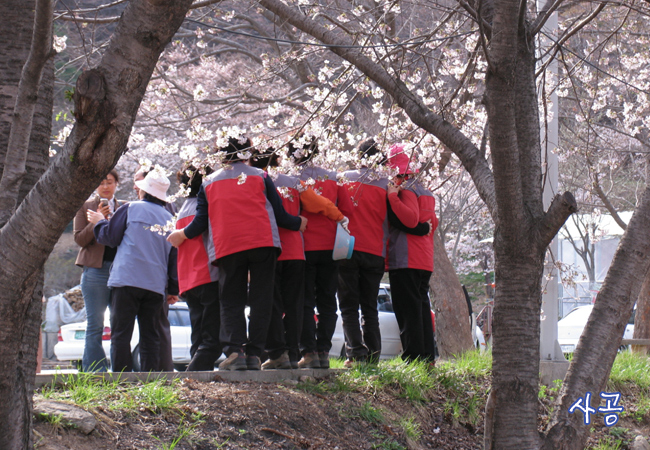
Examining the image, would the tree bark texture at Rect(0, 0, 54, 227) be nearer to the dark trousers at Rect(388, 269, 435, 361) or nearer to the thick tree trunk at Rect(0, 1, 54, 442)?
the thick tree trunk at Rect(0, 1, 54, 442)

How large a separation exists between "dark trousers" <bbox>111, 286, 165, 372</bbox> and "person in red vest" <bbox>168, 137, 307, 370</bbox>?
2.38 feet

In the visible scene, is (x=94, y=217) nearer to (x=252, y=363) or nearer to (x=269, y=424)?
(x=252, y=363)

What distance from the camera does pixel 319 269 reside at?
5.28 metres

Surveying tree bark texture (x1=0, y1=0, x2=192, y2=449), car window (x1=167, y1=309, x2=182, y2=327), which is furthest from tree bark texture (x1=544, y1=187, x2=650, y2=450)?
car window (x1=167, y1=309, x2=182, y2=327)

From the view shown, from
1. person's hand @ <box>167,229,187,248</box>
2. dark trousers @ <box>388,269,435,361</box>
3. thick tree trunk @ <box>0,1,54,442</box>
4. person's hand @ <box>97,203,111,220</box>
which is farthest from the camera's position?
person's hand @ <box>97,203,111,220</box>

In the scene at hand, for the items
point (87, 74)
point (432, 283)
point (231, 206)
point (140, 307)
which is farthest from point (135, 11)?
point (432, 283)

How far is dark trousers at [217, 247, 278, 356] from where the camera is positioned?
15.1 feet

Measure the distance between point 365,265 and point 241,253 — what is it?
1.16 meters

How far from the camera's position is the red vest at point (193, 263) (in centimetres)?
486

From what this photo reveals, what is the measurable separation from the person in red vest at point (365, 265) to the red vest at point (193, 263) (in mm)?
1120

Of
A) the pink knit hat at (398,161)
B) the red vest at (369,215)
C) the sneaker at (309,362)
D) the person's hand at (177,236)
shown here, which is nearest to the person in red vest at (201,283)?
the person's hand at (177,236)

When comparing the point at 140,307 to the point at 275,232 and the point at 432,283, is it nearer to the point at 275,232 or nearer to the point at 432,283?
the point at 275,232

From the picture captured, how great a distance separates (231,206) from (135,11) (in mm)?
2416

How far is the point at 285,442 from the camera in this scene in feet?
12.2
